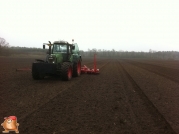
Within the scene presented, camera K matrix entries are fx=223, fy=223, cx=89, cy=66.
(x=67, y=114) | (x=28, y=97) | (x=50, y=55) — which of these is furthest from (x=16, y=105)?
(x=50, y=55)

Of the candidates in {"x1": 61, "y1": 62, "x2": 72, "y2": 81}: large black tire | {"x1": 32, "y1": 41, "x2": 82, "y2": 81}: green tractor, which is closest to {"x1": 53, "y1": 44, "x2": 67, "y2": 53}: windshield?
{"x1": 32, "y1": 41, "x2": 82, "y2": 81}: green tractor

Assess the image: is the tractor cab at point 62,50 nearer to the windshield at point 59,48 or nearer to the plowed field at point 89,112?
the windshield at point 59,48

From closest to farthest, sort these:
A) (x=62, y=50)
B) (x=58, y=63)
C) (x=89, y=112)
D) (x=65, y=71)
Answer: (x=89, y=112) → (x=65, y=71) → (x=58, y=63) → (x=62, y=50)

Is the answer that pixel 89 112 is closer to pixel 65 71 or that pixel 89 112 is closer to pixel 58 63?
pixel 65 71

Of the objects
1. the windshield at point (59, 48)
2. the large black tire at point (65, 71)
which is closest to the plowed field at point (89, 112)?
the large black tire at point (65, 71)

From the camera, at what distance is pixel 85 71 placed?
57.5ft

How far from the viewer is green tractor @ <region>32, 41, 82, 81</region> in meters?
12.0

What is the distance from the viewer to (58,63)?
1258 cm

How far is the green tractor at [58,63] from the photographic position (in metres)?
12.0

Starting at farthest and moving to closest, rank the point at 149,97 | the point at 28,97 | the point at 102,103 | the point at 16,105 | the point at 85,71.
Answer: the point at 85,71
the point at 149,97
the point at 28,97
the point at 102,103
the point at 16,105

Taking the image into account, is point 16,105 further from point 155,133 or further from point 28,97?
point 155,133

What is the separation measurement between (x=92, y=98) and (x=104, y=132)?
Answer: 3391 millimetres

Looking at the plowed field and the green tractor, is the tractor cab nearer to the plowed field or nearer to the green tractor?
the green tractor

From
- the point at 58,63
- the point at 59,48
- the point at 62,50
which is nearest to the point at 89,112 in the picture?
the point at 58,63
